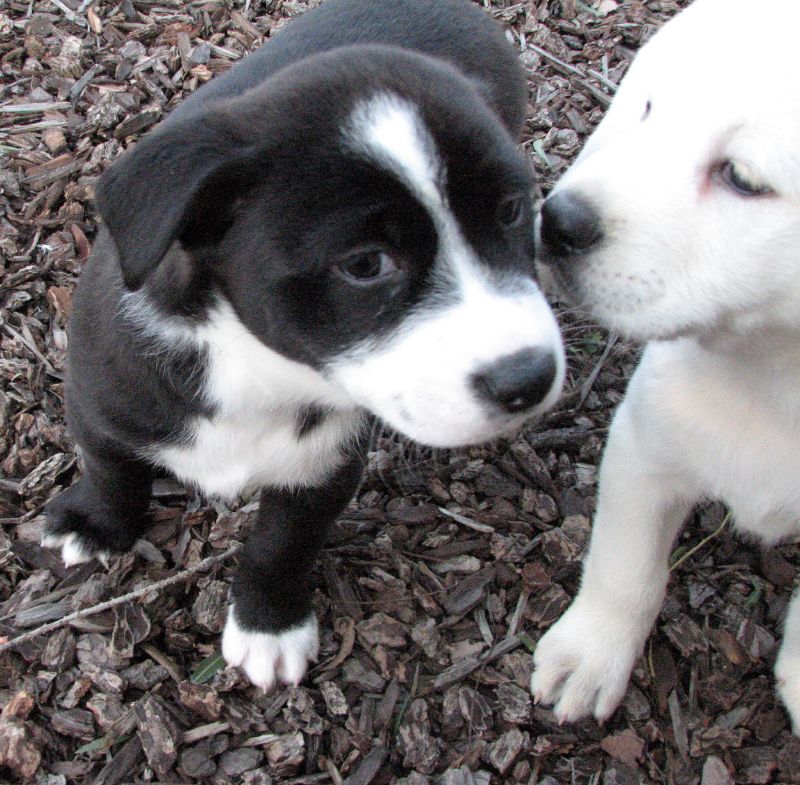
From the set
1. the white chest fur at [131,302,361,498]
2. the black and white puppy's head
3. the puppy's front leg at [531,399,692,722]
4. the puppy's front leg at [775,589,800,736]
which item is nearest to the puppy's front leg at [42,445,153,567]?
the white chest fur at [131,302,361,498]

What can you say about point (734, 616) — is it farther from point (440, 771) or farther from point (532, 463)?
point (440, 771)

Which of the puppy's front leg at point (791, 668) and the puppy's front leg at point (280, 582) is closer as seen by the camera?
the puppy's front leg at point (280, 582)

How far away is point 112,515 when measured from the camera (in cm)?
332

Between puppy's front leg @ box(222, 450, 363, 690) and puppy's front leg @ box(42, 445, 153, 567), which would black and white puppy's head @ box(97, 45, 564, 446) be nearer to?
puppy's front leg @ box(222, 450, 363, 690)

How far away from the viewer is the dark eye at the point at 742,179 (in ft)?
7.06

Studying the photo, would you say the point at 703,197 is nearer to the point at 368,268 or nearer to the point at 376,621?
the point at 368,268

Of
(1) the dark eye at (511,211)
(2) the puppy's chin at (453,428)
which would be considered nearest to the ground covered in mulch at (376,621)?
(2) the puppy's chin at (453,428)

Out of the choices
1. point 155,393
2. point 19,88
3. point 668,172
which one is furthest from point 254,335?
point 19,88

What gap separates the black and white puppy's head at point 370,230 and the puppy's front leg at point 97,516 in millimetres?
1163

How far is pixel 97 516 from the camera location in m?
3.35

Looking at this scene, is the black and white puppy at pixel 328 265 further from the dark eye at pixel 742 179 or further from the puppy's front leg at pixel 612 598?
the puppy's front leg at pixel 612 598

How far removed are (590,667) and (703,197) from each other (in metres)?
1.61

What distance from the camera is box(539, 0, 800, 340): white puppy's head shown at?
2.12 m

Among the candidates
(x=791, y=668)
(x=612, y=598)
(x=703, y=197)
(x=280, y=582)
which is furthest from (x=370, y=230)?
(x=791, y=668)
